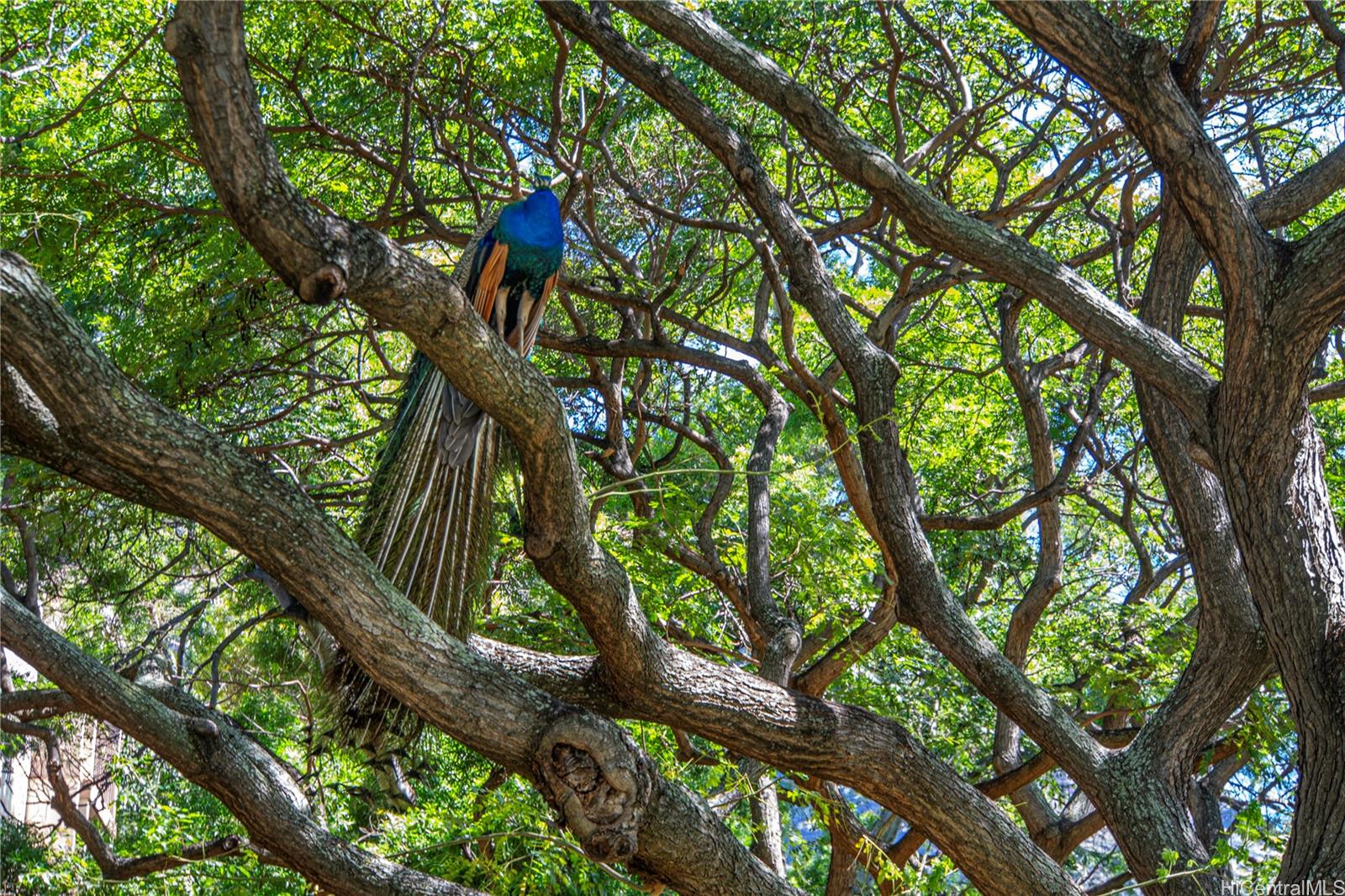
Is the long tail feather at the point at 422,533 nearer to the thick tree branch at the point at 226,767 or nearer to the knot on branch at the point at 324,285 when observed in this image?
the thick tree branch at the point at 226,767

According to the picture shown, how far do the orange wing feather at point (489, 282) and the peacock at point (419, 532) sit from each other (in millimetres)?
382

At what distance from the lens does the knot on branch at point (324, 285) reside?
7.80 ft

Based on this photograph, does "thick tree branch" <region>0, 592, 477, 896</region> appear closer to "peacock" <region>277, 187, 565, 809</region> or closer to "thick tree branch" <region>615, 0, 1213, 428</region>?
"peacock" <region>277, 187, 565, 809</region>

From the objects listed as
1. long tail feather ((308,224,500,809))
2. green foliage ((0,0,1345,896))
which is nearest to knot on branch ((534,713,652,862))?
long tail feather ((308,224,500,809))

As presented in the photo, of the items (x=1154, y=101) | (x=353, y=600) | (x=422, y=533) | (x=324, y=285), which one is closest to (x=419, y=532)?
(x=422, y=533)

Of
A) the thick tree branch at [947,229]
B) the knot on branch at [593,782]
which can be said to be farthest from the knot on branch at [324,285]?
the thick tree branch at [947,229]

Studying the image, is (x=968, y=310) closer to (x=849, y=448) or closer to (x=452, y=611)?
(x=849, y=448)

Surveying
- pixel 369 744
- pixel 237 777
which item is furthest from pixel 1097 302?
pixel 237 777

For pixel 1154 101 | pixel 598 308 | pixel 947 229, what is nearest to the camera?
pixel 1154 101

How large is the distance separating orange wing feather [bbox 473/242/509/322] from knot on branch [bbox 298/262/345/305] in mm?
2337

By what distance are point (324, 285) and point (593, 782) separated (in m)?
1.31

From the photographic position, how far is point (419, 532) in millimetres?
3684

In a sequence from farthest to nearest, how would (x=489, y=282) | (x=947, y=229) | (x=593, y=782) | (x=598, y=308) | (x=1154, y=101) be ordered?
(x=598, y=308)
(x=489, y=282)
(x=947, y=229)
(x=1154, y=101)
(x=593, y=782)

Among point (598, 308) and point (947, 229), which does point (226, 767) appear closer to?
point (947, 229)
